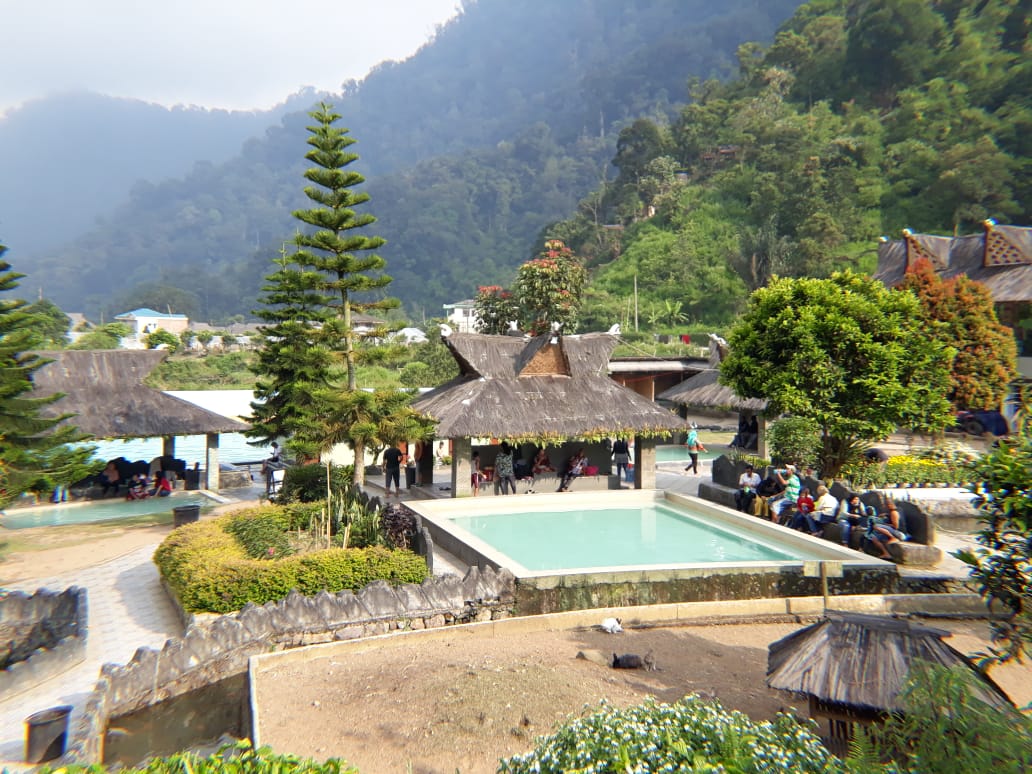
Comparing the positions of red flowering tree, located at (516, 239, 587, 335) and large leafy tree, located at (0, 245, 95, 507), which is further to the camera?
red flowering tree, located at (516, 239, 587, 335)

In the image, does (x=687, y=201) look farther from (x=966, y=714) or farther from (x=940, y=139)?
(x=966, y=714)

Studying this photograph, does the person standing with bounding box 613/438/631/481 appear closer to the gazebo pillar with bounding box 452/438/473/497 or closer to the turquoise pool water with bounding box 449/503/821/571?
the turquoise pool water with bounding box 449/503/821/571

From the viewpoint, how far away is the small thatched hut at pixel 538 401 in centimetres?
1509

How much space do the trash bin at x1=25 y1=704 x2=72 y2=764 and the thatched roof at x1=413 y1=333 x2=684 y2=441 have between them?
29.5 ft

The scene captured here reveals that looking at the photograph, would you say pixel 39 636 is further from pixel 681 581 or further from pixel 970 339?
pixel 970 339

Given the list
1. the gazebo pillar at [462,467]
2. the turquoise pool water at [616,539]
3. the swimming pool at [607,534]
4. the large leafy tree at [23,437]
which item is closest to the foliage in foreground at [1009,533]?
the swimming pool at [607,534]

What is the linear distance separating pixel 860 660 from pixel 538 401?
11.1m

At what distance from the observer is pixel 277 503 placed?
14531 mm

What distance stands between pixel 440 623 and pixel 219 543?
3.91 m

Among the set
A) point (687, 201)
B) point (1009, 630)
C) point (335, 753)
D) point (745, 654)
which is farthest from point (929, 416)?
point (687, 201)

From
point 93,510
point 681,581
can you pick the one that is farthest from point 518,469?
point 93,510

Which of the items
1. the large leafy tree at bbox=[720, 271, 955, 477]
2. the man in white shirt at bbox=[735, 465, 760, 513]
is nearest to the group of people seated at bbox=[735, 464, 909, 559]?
the man in white shirt at bbox=[735, 465, 760, 513]

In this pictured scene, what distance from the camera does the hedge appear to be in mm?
8797

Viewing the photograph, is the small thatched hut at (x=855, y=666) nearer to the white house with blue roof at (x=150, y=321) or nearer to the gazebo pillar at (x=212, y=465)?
the gazebo pillar at (x=212, y=465)
